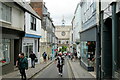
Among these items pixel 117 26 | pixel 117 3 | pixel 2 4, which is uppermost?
pixel 2 4

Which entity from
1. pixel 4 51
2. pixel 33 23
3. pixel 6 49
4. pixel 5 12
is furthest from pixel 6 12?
pixel 33 23

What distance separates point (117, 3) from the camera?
381 inches

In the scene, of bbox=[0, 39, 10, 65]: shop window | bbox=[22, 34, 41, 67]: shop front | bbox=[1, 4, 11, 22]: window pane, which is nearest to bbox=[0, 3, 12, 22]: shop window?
bbox=[1, 4, 11, 22]: window pane

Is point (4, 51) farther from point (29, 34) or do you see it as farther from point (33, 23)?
point (33, 23)

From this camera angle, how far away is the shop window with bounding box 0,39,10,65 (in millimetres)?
14930

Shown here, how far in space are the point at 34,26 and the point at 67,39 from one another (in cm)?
7305

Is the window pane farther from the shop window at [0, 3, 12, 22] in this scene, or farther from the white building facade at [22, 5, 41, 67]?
the white building facade at [22, 5, 41, 67]

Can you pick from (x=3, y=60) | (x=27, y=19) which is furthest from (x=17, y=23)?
(x=3, y=60)

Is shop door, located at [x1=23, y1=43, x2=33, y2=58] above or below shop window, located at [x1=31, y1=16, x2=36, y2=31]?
below

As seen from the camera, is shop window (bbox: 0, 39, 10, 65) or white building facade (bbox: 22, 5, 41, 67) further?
white building facade (bbox: 22, 5, 41, 67)

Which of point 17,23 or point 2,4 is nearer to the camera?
point 2,4

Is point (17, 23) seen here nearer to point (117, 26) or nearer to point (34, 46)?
point (34, 46)

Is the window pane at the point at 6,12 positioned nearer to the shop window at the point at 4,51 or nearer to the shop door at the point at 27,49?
the shop window at the point at 4,51

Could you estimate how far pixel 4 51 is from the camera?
15570 millimetres
